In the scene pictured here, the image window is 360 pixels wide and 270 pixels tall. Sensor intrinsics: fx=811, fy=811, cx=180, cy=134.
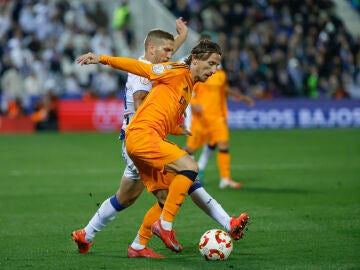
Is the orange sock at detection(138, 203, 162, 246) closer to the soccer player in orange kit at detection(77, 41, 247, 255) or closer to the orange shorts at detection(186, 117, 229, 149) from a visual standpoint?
the soccer player in orange kit at detection(77, 41, 247, 255)

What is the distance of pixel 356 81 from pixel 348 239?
70.0ft

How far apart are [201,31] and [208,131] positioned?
14635 millimetres

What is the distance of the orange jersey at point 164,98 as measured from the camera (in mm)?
7652

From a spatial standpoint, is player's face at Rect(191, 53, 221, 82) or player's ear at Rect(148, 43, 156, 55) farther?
player's ear at Rect(148, 43, 156, 55)

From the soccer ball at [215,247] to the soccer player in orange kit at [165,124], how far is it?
0.22m

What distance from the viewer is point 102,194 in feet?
42.2

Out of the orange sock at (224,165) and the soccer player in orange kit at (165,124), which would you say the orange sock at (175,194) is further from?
the orange sock at (224,165)

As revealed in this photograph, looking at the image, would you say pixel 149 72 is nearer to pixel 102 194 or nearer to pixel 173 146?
pixel 173 146

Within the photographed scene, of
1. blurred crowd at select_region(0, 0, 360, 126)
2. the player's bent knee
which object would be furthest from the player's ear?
blurred crowd at select_region(0, 0, 360, 126)

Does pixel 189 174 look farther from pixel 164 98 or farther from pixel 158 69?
pixel 158 69

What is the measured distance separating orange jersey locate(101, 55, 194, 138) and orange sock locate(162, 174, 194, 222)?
53 cm

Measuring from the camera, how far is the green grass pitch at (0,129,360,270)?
7805mm

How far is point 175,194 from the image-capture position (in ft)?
24.5

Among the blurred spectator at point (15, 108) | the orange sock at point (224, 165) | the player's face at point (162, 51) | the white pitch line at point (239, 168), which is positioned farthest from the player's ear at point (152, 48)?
the blurred spectator at point (15, 108)
